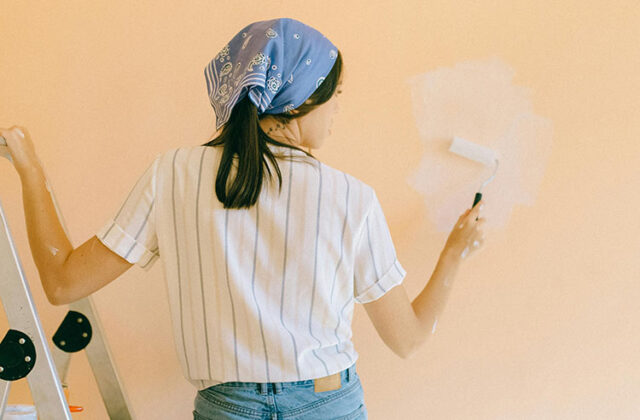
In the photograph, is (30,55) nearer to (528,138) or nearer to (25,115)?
(25,115)

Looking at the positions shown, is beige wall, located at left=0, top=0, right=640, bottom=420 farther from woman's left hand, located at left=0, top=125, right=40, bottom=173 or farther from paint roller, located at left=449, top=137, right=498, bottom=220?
woman's left hand, located at left=0, top=125, right=40, bottom=173

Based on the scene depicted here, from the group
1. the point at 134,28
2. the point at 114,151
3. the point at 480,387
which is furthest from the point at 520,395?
the point at 134,28

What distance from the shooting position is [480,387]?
1.31 meters

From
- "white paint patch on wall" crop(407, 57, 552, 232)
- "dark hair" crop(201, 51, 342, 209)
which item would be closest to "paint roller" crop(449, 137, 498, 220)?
"white paint patch on wall" crop(407, 57, 552, 232)

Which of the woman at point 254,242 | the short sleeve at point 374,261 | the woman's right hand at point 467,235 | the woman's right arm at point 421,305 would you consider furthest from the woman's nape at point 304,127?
the woman's right hand at point 467,235

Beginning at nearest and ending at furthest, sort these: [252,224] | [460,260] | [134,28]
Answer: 1. [252,224]
2. [460,260]
3. [134,28]

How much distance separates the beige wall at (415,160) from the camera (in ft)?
3.93

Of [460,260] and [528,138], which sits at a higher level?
[528,138]

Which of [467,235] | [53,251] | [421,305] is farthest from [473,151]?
[53,251]

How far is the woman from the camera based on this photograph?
0.83m

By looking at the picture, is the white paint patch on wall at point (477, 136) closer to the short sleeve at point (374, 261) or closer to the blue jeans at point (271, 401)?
the short sleeve at point (374, 261)

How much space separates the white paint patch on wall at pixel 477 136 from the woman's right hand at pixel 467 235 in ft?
0.27

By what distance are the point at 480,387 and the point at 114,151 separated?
913 mm

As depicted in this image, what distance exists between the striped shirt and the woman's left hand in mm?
166
